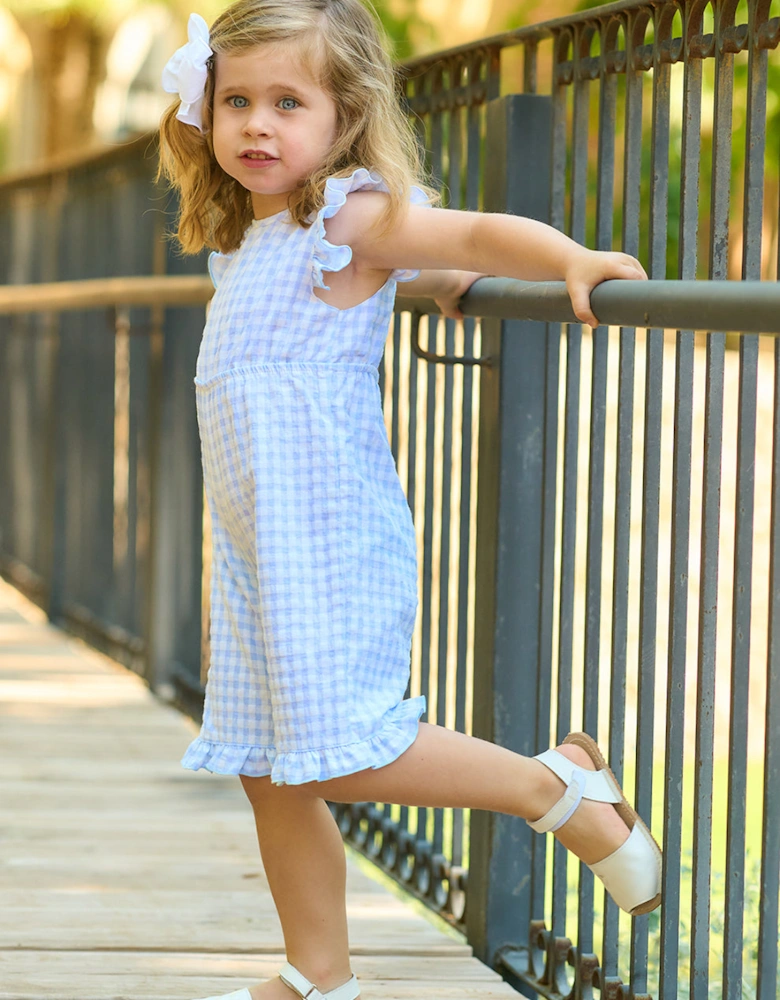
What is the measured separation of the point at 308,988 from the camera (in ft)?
6.81

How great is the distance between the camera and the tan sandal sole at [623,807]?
1.94 m

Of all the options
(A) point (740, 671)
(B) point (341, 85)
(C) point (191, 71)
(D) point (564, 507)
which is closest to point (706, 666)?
(A) point (740, 671)

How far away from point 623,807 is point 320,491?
580 mm

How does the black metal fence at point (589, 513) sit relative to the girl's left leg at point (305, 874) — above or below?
above

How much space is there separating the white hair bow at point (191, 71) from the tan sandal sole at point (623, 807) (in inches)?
39.4

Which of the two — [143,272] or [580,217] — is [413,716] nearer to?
[580,217]

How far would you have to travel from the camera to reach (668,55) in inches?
76.0

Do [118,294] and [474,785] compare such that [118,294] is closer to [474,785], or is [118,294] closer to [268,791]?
[268,791]

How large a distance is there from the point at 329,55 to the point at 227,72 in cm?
14

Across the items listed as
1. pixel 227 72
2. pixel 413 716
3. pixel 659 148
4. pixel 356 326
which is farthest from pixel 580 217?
pixel 413 716

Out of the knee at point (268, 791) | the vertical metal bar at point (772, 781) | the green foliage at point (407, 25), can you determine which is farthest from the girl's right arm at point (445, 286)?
the green foliage at point (407, 25)

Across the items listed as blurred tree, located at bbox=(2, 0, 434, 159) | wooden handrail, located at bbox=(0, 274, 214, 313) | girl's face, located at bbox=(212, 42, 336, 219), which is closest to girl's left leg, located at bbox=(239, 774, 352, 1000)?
girl's face, located at bbox=(212, 42, 336, 219)

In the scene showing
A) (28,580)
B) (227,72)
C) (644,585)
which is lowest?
(28,580)

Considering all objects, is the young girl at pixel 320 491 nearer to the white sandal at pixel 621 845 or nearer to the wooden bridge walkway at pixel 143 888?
the white sandal at pixel 621 845
